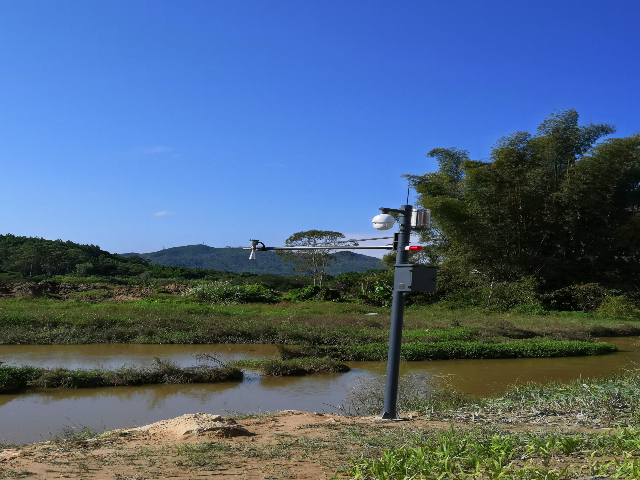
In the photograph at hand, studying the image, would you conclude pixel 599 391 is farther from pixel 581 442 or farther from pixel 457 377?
pixel 457 377

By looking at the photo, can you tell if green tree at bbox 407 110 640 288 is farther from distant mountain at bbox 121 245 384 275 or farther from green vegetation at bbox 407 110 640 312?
distant mountain at bbox 121 245 384 275

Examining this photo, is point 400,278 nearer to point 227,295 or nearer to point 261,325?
point 261,325

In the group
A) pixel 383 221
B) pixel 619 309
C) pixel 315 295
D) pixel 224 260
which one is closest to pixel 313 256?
pixel 315 295

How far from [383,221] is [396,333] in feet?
4.48

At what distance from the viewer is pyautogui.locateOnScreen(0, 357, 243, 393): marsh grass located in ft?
27.7

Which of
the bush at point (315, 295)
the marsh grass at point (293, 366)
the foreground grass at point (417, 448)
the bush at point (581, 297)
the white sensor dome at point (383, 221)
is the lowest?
the marsh grass at point (293, 366)

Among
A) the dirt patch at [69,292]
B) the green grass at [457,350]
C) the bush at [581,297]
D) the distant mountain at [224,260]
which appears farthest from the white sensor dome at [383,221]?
the distant mountain at [224,260]

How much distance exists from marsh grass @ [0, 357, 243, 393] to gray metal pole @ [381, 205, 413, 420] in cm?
396

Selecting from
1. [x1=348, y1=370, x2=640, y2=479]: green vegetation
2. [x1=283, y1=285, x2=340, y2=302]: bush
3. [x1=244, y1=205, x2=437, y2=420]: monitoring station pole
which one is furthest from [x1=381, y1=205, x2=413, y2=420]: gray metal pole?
[x1=283, y1=285, x2=340, y2=302]: bush

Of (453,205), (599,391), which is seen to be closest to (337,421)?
(599,391)

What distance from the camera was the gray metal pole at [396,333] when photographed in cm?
641

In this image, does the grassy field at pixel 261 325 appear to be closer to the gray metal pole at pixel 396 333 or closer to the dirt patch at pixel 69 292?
the dirt patch at pixel 69 292

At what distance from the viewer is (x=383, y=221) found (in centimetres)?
661

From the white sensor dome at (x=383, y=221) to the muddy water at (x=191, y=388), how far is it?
9.79ft
